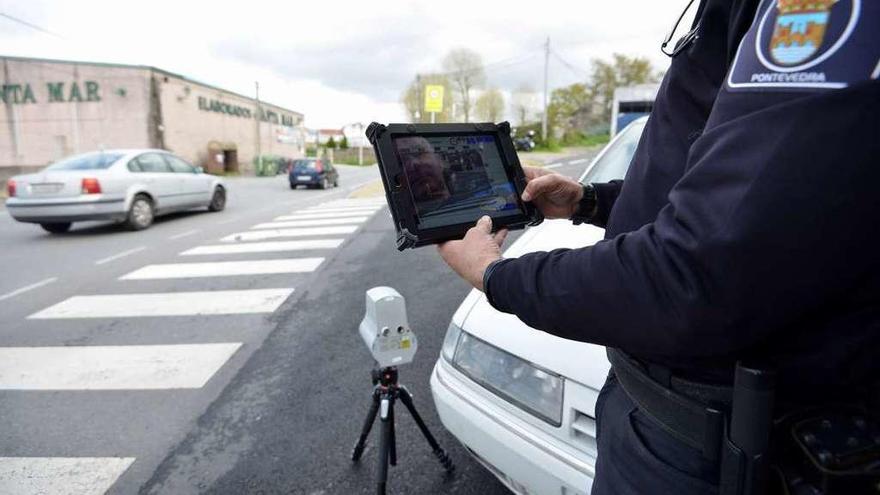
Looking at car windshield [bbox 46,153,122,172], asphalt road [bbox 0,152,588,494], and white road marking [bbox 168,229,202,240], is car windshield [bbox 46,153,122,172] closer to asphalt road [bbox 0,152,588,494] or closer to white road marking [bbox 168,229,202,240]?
white road marking [bbox 168,229,202,240]

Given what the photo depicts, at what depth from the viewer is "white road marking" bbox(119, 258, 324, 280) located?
20.1 ft

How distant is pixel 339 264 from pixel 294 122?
1858 inches

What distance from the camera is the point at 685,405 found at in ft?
3.14

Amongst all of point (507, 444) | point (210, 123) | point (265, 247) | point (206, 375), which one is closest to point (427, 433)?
point (507, 444)

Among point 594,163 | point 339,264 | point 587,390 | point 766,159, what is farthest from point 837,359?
point 339,264

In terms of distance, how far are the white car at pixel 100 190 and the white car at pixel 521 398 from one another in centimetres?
849

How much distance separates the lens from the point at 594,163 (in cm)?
339

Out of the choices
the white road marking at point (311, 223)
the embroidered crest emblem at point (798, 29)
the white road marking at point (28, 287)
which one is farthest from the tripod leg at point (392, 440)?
the white road marking at point (311, 223)

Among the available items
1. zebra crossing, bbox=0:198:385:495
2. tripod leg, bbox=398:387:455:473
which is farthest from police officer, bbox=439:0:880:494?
zebra crossing, bbox=0:198:385:495

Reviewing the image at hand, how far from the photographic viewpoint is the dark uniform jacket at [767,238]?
0.68m

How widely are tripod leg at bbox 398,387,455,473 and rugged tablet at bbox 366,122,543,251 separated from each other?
47.1 inches

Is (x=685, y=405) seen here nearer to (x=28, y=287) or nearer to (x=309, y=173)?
(x=28, y=287)

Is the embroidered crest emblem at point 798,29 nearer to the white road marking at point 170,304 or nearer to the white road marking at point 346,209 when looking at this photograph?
the white road marking at point 170,304

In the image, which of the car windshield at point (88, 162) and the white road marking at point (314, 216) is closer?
the car windshield at point (88, 162)
